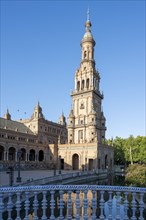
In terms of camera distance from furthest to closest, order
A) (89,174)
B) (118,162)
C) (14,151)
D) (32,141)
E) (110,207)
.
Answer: (118,162)
(32,141)
(14,151)
(89,174)
(110,207)

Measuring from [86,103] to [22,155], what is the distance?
22.0 meters

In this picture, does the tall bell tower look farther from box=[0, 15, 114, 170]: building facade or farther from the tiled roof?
the tiled roof

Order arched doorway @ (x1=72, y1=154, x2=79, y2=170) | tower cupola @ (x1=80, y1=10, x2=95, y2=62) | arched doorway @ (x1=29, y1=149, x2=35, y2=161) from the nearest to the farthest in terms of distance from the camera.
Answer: arched doorway @ (x1=72, y1=154, x2=79, y2=170), arched doorway @ (x1=29, y1=149, x2=35, y2=161), tower cupola @ (x1=80, y1=10, x2=95, y2=62)

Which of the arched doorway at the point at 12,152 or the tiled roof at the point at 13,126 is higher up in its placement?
the tiled roof at the point at 13,126

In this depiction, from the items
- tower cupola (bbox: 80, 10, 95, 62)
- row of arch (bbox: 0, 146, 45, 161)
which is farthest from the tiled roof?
tower cupola (bbox: 80, 10, 95, 62)

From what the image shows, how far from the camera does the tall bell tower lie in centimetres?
6159

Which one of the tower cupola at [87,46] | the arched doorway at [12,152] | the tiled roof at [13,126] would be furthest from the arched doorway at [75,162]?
the tower cupola at [87,46]

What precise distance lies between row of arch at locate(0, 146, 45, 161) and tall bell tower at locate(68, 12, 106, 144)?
9.66 metres

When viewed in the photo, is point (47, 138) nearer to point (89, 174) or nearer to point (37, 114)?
point (37, 114)

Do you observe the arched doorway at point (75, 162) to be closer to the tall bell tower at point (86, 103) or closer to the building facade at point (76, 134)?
the building facade at point (76, 134)

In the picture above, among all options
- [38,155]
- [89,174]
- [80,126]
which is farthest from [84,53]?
[89,174]

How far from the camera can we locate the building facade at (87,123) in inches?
2267

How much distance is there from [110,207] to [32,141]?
56.9 meters

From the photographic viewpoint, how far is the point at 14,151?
183 feet
